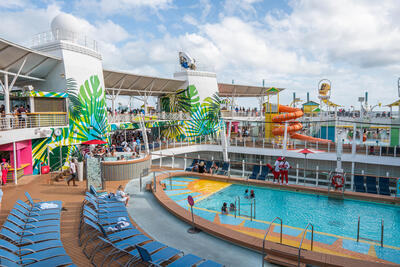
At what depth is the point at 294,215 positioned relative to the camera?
9.98 metres

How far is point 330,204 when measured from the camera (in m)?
10.9

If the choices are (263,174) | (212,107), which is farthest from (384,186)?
(212,107)

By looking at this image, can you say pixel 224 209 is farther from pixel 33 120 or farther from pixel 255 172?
pixel 33 120

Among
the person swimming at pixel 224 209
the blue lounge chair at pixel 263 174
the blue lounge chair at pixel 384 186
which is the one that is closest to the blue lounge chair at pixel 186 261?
the person swimming at pixel 224 209

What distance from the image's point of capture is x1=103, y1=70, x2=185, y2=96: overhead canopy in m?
23.9

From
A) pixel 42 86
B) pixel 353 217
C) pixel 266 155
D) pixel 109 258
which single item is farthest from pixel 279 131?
pixel 109 258

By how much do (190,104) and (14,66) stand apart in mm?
16919

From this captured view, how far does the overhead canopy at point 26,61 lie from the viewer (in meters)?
14.0

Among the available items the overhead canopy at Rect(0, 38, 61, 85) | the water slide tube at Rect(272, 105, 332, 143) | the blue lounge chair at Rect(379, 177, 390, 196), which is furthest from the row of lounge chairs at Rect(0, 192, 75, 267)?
the water slide tube at Rect(272, 105, 332, 143)

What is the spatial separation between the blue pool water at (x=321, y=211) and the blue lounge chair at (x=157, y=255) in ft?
15.8

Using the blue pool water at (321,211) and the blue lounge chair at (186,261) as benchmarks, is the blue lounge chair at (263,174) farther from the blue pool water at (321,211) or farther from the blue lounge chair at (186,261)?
the blue lounge chair at (186,261)

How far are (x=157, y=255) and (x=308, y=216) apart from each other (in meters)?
6.36

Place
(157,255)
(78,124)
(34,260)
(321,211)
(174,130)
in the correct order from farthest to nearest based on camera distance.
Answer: (174,130) < (78,124) < (321,211) < (157,255) < (34,260)

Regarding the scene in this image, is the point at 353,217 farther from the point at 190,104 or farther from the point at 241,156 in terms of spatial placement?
the point at 190,104
